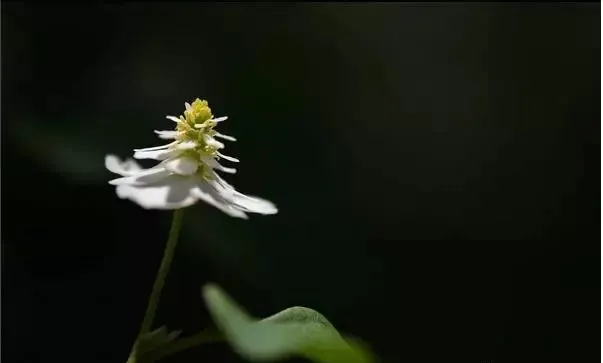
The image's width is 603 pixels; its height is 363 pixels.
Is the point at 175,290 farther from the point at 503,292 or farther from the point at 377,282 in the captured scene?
the point at 503,292

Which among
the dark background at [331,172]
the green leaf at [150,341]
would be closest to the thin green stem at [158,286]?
the green leaf at [150,341]

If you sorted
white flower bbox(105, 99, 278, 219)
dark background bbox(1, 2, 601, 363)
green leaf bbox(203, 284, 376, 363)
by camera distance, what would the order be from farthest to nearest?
dark background bbox(1, 2, 601, 363) < white flower bbox(105, 99, 278, 219) < green leaf bbox(203, 284, 376, 363)

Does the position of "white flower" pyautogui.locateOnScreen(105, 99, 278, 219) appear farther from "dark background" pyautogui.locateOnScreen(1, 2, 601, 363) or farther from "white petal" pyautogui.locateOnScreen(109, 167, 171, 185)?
"dark background" pyautogui.locateOnScreen(1, 2, 601, 363)

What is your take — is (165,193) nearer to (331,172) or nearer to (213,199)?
(213,199)

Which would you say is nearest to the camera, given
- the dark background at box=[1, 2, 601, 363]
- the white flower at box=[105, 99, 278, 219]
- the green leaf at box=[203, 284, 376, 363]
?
the green leaf at box=[203, 284, 376, 363]

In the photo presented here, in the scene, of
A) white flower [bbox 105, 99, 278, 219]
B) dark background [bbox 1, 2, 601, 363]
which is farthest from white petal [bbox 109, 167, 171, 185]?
dark background [bbox 1, 2, 601, 363]

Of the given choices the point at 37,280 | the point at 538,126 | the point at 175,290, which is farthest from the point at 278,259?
the point at 538,126
